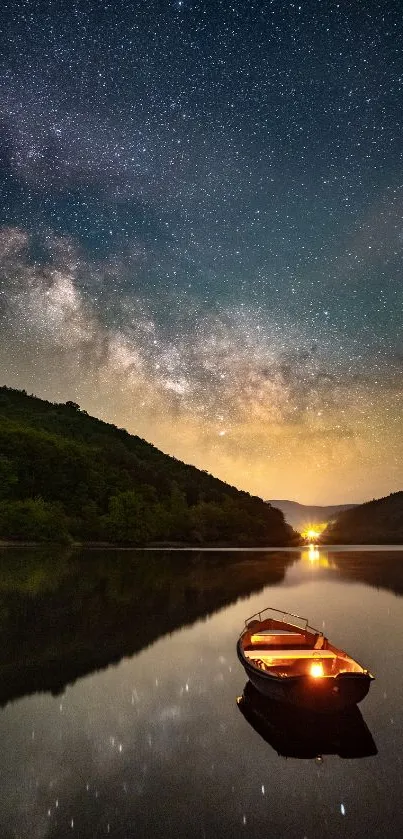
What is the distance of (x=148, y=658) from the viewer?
784 inches

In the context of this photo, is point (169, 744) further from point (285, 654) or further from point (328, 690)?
point (285, 654)

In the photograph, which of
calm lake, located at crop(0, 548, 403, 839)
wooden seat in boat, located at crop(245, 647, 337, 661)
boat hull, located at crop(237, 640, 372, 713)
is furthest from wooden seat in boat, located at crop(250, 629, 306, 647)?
boat hull, located at crop(237, 640, 372, 713)

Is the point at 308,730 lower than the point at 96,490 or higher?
lower

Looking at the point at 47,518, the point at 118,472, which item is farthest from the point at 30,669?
the point at 118,472

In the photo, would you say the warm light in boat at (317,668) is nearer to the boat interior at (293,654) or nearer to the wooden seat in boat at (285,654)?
the boat interior at (293,654)

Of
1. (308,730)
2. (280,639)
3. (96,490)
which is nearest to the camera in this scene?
(308,730)

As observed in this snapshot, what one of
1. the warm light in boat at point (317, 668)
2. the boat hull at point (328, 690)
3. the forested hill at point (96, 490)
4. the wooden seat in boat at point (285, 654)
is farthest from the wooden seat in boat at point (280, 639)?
the forested hill at point (96, 490)

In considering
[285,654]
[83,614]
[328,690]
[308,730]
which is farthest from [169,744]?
[83,614]

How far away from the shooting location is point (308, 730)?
12648mm

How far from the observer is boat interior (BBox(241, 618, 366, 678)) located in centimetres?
1416

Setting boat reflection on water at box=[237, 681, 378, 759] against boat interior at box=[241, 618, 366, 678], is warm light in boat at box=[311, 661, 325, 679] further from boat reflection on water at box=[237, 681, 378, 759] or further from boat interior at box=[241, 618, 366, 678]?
boat reflection on water at box=[237, 681, 378, 759]

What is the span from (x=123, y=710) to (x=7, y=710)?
3110mm

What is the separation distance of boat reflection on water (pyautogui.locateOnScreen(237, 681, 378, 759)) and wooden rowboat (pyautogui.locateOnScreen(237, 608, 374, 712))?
0.59 meters

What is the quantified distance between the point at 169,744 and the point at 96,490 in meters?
118
